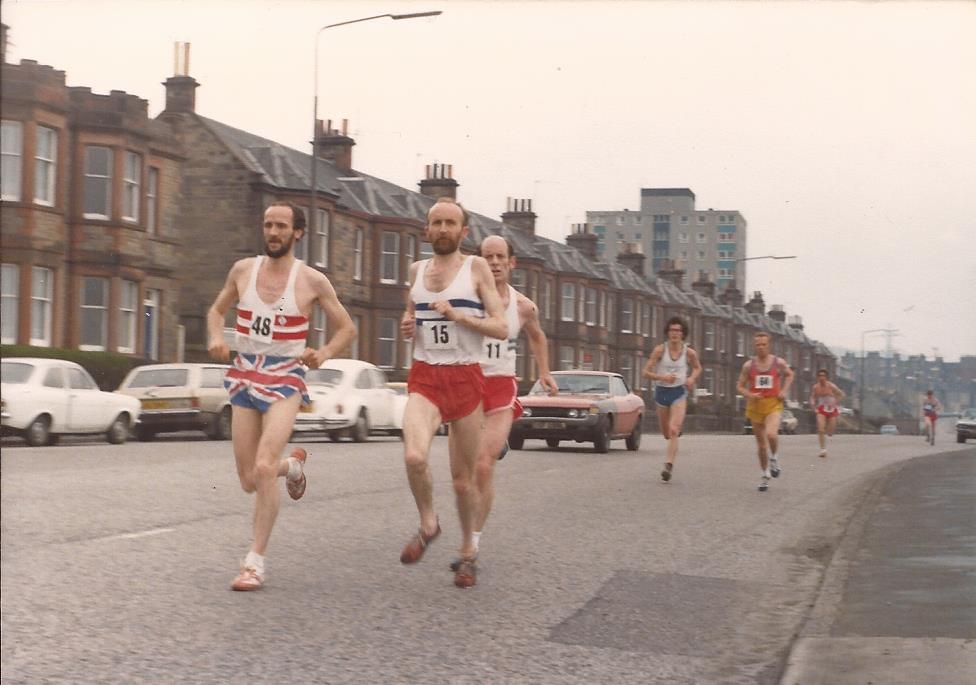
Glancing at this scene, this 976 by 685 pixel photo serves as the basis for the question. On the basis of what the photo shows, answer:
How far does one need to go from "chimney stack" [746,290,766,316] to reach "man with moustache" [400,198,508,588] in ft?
371

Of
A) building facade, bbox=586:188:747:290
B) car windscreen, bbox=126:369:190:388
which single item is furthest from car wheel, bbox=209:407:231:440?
building facade, bbox=586:188:747:290

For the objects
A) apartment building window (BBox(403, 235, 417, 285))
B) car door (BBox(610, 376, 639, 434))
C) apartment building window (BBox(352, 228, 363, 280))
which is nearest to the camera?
car door (BBox(610, 376, 639, 434))

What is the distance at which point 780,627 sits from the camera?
6.60 meters

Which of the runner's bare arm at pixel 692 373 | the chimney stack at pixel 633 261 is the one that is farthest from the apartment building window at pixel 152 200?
the chimney stack at pixel 633 261

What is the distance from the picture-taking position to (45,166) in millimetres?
34125

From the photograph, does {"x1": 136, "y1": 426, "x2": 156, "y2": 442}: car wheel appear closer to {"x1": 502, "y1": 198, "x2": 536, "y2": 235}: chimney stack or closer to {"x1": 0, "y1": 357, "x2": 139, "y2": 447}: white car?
{"x1": 0, "y1": 357, "x2": 139, "y2": 447}: white car

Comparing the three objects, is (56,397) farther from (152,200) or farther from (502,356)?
(152,200)

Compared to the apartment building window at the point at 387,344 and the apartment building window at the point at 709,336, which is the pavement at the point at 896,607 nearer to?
the apartment building window at the point at 387,344

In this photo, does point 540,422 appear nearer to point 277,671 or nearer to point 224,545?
point 224,545

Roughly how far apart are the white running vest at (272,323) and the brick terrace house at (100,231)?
88.0 ft

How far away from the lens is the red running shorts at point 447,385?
23.5ft

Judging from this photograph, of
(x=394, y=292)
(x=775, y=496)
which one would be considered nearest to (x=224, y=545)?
(x=775, y=496)

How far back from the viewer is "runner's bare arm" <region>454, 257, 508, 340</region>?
274 inches

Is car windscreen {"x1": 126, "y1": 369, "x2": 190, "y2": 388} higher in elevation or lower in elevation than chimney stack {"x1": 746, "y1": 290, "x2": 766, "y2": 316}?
lower
